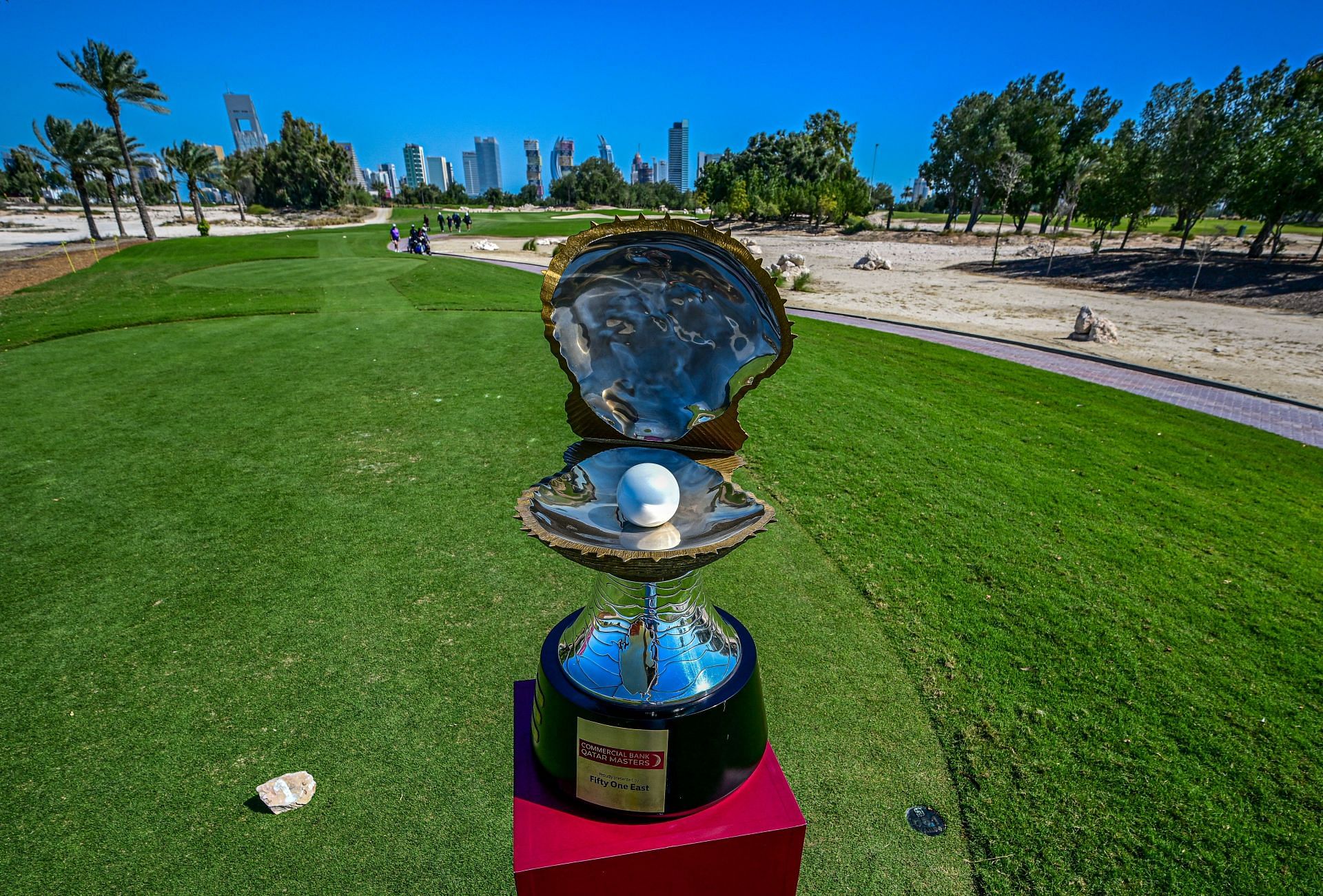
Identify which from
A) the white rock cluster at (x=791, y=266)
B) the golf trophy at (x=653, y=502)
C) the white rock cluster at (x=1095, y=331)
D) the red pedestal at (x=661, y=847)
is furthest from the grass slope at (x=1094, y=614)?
the white rock cluster at (x=791, y=266)

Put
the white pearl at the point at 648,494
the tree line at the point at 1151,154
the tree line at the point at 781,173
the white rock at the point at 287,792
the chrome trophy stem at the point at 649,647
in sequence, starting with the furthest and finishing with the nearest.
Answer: the tree line at the point at 781,173 → the tree line at the point at 1151,154 → the white rock at the point at 287,792 → the chrome trophy stem at the point at 649,647 → the white pearl at the point at 648,494

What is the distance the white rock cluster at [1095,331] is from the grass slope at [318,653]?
15.0 meters

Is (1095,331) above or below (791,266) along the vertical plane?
below

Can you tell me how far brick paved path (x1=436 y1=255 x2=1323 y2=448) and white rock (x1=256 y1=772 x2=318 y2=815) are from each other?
1332cm

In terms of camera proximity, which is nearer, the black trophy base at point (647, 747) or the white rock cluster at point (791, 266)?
the black trophy base at point (647, 747)

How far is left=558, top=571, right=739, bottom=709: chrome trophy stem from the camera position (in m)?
2.21

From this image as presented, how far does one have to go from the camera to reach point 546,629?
444cm

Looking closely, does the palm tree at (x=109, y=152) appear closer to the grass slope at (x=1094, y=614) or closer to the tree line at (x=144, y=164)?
the tree line at (x=144, y=164)

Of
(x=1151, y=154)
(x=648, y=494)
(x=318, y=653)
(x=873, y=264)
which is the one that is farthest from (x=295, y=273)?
(x=1151, y=154)

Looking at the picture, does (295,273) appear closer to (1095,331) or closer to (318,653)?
(318,653)

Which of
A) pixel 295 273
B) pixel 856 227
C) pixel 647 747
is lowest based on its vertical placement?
pixel 295 273

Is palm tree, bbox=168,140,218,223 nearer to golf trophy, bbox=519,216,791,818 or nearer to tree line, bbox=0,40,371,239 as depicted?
tree line, bbox=0,40,371,239

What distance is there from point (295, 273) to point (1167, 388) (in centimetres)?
2389

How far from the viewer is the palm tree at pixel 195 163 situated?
48312 millimetres
